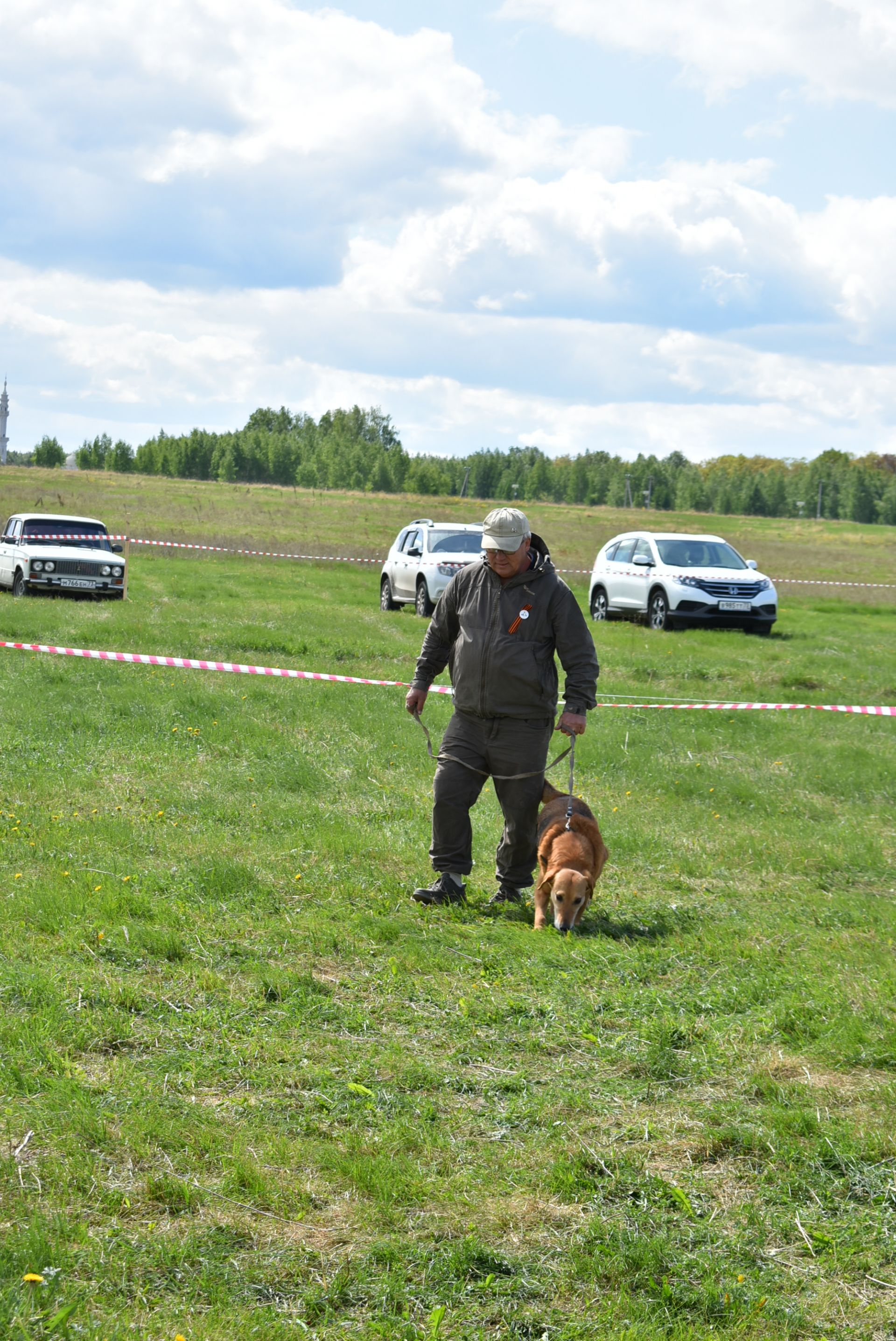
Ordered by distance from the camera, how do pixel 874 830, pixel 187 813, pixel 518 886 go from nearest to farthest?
pixel 518 886 < pixel 187 813 < pixel 874 830

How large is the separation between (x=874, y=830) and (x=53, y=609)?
11933 millimetres

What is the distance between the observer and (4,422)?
184 m

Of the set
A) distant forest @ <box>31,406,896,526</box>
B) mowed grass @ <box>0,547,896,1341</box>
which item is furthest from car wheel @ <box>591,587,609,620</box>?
distant forest @ <box>31,406,896,526</box>

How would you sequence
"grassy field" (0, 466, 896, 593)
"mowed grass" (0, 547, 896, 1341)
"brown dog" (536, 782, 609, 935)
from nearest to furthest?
"mowed grass" (0, 547, 896, 1341) < "brown dog" (536, 782, 609, 935) < "grassy field" (0, 466, 896, 593)

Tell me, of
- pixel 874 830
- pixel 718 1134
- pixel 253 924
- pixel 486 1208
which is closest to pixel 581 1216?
pixel 486 1208

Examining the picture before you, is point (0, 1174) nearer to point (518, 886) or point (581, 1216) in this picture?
point (581, 1216)

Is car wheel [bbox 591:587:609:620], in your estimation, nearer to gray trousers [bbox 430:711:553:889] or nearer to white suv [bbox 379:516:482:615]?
white suv [bbox 379:516:482:615]

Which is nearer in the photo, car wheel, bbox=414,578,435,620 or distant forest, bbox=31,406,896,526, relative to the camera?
car wheel, bbox=414,578,435,620

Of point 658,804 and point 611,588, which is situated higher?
point 611,588

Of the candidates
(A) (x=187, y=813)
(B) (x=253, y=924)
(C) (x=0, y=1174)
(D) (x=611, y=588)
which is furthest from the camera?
(D) (x=611, y=588)

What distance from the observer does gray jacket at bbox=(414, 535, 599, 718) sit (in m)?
6.31

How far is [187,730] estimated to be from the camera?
10.2 metres

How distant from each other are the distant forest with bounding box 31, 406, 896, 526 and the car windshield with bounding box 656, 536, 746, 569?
386 ft

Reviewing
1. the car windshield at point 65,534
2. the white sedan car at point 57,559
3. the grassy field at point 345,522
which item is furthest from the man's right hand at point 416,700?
the grassy field at point 345,522
